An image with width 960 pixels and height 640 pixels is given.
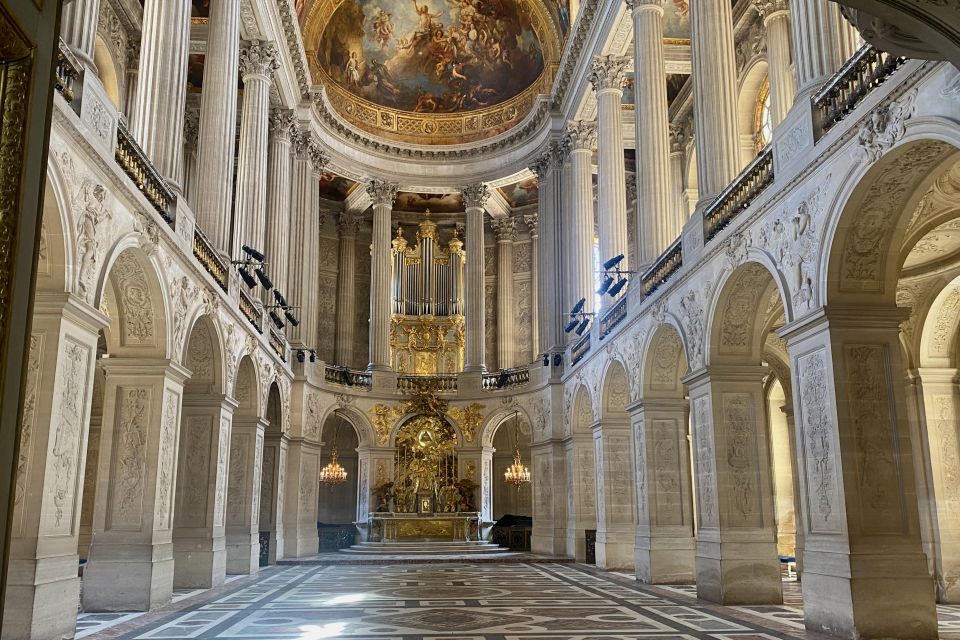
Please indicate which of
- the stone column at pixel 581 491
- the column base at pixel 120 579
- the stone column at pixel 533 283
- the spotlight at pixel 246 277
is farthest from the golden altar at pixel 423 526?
the column base at pixel 120 579

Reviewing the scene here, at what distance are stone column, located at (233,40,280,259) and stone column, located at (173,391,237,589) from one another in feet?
20.7

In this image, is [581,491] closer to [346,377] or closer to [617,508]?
[617,508]

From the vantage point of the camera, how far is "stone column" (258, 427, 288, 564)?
2470 centimetres

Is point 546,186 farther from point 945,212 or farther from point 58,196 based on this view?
point 58,196

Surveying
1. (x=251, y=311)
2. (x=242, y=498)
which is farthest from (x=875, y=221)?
(x=242, y=498)

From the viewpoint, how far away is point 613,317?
72.8ft

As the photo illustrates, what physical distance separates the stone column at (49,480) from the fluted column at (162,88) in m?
5.44

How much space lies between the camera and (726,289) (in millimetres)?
14258

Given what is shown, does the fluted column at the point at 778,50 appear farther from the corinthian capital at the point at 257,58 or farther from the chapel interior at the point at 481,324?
the corinthian capital at the point at 257,58

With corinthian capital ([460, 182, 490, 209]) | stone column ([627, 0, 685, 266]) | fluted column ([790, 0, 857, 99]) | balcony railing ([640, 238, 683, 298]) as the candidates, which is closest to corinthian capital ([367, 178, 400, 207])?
corinthian capital ([460, 182, 490, 209])

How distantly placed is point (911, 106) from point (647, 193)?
1089 cm

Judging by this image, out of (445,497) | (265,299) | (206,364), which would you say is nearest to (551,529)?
(445,497)

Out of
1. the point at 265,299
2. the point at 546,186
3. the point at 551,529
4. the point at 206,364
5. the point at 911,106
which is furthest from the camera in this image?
the point at 546,186

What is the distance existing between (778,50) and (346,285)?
21.4m
